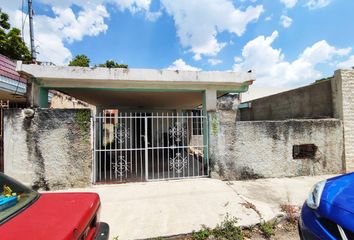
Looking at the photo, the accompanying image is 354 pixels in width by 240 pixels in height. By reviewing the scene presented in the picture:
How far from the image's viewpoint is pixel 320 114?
7023mm

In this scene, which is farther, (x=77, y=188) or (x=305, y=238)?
(x=77, y=188)

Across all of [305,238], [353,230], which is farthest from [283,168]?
[353,230]

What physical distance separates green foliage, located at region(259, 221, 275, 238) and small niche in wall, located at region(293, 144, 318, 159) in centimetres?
324

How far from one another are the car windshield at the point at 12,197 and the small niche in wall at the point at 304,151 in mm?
6169

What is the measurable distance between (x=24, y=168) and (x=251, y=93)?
A: 17.5m

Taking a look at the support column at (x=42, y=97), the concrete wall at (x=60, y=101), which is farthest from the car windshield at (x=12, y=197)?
the concrete wall at (x=60, y=101)

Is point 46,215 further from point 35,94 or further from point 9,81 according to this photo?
point 9,81

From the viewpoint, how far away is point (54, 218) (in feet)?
6.07

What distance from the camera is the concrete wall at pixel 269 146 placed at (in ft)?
19.2

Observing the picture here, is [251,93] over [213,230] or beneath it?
over

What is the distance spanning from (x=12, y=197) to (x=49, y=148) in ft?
11.0

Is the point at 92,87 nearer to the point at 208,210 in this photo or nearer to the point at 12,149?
the point at 12,149

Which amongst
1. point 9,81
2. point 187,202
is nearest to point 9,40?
point 9,81

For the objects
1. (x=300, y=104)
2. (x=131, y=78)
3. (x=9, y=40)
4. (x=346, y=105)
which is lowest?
(x=346, y=105)
